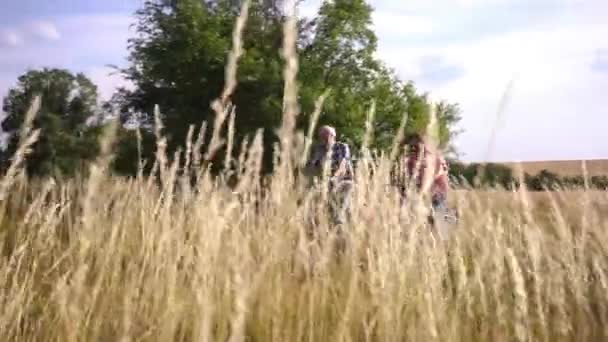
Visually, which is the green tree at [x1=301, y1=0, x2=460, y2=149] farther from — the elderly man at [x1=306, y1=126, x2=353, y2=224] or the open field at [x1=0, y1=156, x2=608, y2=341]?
the open field at [x1=0, y1=156, x2=608, y2=341]

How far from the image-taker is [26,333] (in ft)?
8.66

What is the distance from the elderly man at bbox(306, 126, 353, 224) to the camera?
346 centimetres

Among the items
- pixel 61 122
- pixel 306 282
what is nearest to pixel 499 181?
pixel 306 282

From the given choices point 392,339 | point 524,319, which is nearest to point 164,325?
point 392,339

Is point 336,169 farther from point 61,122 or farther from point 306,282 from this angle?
point 61,122

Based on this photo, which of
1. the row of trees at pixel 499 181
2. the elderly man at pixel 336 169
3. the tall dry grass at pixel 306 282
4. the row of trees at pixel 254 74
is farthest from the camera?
the row of trees at pixel 254 74

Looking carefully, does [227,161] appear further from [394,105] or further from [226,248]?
[394,105]

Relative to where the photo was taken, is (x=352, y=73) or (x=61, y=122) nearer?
(x=352, y=73)

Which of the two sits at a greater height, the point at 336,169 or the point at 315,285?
the point at 336,169

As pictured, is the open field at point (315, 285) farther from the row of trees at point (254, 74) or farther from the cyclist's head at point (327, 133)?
the row of trees at point (254, 74)

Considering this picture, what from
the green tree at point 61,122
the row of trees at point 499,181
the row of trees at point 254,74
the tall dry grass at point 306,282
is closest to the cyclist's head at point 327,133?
the row of trees at point 499,181

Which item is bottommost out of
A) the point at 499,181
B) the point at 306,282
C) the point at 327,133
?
the point at 306,282

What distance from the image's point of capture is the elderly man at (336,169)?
11.4 feet

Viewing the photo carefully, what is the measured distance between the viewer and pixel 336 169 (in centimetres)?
552
